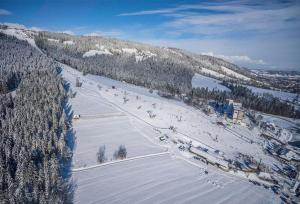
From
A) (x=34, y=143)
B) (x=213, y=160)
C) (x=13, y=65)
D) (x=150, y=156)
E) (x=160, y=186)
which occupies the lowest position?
(x=160, y=186)

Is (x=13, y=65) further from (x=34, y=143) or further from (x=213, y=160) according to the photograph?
(x=213, y=160)

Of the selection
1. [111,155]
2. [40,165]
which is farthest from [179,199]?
[40,165]

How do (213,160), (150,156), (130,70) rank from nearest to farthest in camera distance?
(213,160), (150,156), (130,70)

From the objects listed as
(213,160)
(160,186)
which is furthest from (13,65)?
(213,160)

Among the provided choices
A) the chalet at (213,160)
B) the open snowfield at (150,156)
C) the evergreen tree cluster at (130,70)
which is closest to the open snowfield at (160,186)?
the open snowfield at (150,156)

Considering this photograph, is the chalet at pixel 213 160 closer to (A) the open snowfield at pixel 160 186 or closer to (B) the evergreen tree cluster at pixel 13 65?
(A) the open snowfield at pixel 160 186

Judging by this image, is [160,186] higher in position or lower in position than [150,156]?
lower
